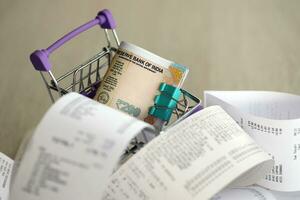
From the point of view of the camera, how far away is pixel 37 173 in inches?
22.3

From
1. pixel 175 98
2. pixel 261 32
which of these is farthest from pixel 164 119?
pixel 261 32

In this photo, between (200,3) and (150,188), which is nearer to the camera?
(150,188)

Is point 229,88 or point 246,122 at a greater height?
point 229,88

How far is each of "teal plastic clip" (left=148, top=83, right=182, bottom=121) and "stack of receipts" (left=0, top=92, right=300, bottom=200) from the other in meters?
0.07

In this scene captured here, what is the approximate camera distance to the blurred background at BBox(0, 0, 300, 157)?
1190 mm

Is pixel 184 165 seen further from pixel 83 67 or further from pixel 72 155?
pixel 83 67

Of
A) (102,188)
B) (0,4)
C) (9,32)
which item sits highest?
(0,4)

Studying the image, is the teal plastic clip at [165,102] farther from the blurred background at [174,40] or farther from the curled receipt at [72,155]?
the blurred background at [174,40]

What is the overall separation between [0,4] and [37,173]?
3.18ft

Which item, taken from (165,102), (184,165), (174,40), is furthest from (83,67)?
(174,40)

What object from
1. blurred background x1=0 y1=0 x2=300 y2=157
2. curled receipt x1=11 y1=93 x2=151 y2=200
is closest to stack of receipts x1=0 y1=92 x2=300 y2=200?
curled receipt x1=11 y1=93 x2=151 y2=200

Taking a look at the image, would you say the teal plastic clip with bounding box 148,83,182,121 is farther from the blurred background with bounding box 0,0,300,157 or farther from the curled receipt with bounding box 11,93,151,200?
the blurred background with bounding box 0,0,300,157

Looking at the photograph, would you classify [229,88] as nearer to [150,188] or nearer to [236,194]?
[236,194]

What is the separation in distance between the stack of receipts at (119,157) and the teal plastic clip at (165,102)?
0.07 meters
